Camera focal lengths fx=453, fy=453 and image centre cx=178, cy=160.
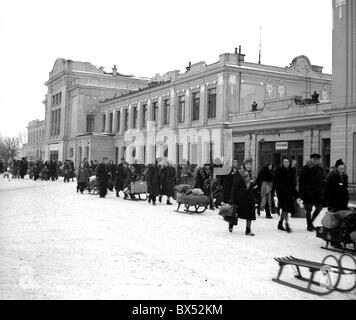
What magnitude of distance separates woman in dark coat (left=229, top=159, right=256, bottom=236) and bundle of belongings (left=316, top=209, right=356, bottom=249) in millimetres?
1907

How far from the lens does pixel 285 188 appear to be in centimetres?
1057

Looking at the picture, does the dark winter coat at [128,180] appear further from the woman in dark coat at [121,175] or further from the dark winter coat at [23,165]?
the dark winter coat at [23,165]

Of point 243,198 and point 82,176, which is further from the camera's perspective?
point 82,176

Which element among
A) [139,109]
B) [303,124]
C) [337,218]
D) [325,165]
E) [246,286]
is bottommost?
[246,286]

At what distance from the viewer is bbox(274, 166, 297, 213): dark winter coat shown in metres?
10.5

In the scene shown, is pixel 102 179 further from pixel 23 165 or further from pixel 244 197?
pixel 23 165

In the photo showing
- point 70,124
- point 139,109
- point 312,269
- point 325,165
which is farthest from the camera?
point 70,124

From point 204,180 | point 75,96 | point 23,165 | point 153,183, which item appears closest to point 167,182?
point 153,183

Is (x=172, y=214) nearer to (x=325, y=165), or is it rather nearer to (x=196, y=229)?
(x=196, y=229)

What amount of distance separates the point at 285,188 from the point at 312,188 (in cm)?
77

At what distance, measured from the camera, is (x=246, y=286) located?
5613mm

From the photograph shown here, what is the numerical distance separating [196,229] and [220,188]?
5444 mm

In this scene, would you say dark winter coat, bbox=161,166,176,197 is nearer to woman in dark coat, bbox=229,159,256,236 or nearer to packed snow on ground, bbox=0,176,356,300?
packed snow on ground, bbox=0,176,356,300
